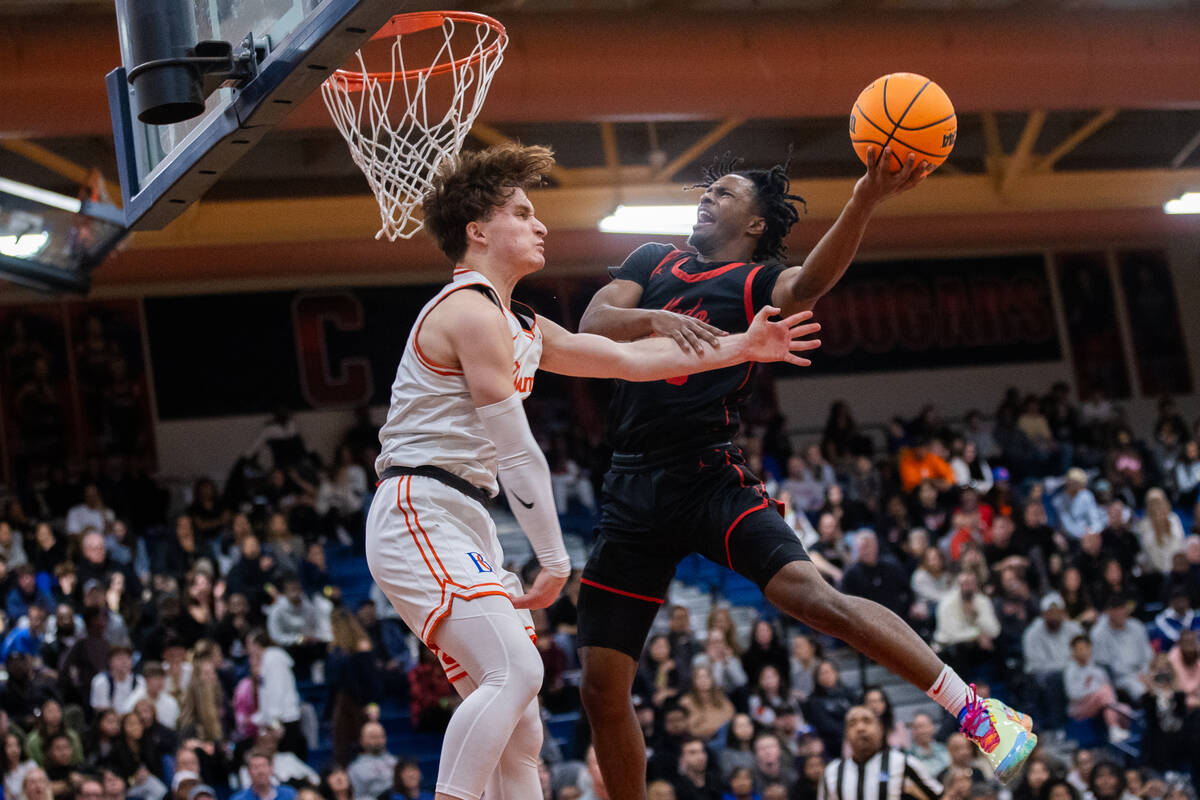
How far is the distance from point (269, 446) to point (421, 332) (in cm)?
1454

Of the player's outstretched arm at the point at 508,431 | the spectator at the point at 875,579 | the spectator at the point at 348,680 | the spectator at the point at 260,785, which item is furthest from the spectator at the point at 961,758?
the player's outstretched arm at the point at 508,431

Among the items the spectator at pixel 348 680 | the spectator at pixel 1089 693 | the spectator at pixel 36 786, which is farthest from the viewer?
the spectator at pixel 1089 693

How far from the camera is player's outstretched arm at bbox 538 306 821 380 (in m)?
4.86

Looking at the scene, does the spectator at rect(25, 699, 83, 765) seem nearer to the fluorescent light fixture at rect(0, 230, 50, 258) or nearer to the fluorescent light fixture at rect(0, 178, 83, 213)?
the fluorescent light fixture at rect(0, 230, 50, 258)

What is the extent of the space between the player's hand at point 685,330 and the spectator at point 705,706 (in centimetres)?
746

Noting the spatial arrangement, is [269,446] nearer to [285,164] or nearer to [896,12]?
[285,164]

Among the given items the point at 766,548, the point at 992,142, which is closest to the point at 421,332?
the point at 766,548

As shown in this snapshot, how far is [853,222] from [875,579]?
973cm

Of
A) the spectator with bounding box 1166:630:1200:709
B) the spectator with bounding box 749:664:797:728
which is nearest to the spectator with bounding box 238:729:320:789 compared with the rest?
the spectator with bounding box 749:664:797:728

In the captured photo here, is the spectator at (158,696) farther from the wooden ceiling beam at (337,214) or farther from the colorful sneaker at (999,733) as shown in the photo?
the colorful sneaker at (999,733)

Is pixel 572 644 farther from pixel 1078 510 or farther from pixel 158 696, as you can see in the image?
pixel 1078 510

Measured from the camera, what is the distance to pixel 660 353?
4.95 m

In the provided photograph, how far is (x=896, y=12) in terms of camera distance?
12.9m

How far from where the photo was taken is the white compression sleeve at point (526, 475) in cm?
420
